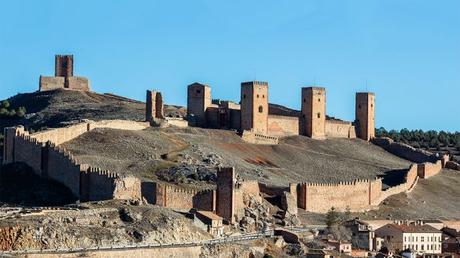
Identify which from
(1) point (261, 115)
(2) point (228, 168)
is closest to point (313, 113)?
(1) point (261, 115)

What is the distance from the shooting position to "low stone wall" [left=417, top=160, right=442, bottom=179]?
314 ft

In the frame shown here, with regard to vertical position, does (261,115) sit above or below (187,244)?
above

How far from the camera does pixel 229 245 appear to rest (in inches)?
2425

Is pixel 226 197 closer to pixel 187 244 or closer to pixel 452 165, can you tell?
pixel 187 244

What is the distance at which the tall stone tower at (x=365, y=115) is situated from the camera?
110m

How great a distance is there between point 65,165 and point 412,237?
1987 centimetres

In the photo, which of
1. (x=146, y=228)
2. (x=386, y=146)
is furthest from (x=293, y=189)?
(x=386, y=146)

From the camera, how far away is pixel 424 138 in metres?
128

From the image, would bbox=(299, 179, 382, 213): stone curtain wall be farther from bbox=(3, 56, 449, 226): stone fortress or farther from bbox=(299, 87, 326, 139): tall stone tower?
bbox=(299, 87, 326, 139): tall stone tower

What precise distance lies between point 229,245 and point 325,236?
10651 mm

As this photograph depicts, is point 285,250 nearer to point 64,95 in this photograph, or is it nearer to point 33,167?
point 33,167

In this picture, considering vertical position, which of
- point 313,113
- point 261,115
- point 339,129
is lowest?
point 339,129

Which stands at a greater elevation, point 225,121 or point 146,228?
point 225,121

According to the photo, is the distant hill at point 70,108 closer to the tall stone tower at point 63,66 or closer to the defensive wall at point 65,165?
the tall stone tower at point 63,66
